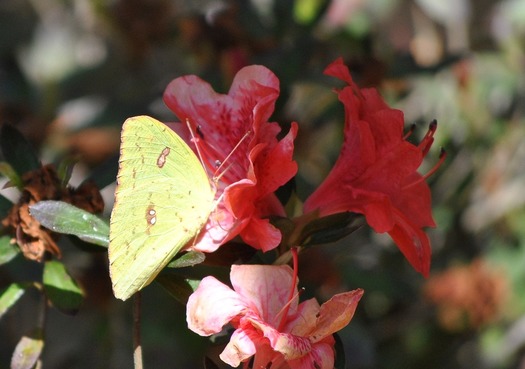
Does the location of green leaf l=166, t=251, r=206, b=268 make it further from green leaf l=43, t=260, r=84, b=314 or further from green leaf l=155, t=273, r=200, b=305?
green leaf l=43, t=260, r=84, b=314

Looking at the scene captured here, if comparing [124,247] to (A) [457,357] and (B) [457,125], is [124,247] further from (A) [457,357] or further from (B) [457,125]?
(A) [457,357]

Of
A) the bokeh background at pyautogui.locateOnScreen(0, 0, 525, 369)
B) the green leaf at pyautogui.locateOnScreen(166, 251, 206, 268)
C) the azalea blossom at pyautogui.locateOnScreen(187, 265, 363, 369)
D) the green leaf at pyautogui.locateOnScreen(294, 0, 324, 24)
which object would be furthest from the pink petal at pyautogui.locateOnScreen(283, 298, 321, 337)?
the green leaf at pyautogui.locateOnScreen(294, 0, 324, 24)

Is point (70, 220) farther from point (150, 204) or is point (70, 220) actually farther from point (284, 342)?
point (284, 342)

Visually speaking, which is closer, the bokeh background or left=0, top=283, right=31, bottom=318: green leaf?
left=0, top=283, right=31, bottom=318: green leaf

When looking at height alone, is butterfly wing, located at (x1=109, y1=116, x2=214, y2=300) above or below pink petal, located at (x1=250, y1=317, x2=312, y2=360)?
above

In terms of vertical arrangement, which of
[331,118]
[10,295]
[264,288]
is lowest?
[331,118]

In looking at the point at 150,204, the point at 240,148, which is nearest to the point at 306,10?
the point at 240,148

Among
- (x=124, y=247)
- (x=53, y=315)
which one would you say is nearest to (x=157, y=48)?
(x=53, y=315)
